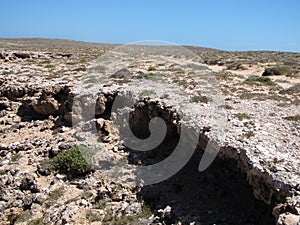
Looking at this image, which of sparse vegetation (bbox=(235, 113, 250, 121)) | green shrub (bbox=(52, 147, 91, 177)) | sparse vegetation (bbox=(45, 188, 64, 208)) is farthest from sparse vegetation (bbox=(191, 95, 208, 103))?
sparse vegetation (bbox=(45, 188, 64, 208))

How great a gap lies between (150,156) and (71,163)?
2757 mm

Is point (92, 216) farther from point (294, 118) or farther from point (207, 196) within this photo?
point (294, 118)

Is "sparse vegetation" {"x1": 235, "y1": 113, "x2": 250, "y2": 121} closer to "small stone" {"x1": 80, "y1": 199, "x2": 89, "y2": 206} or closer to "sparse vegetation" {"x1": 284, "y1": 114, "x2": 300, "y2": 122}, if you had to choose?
"sparse vegetation" {"x1": 284, "y1": 114, "x2": 300, "y2": 122}

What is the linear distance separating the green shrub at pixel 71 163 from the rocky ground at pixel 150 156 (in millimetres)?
46

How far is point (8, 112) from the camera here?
1525 cm

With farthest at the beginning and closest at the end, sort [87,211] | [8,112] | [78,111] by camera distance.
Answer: [8,112]
[78,111]
[87,211]

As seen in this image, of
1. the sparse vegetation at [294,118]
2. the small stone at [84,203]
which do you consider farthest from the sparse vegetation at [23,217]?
the sparse vegetation at [294,118]

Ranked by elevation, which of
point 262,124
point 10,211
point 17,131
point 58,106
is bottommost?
point 10,211

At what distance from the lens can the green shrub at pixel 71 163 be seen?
32.6ft

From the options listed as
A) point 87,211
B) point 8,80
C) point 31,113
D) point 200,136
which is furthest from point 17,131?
point 200,136

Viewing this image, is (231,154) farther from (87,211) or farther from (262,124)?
(87,211)

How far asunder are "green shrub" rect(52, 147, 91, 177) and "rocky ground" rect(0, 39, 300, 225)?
46 millimetres

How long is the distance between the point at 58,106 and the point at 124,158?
18.0 ft

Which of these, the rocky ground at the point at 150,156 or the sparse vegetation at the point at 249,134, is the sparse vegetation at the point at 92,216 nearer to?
the rocky ground at the point at 150,156
